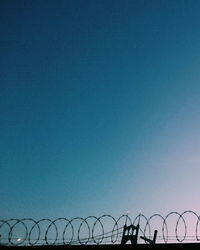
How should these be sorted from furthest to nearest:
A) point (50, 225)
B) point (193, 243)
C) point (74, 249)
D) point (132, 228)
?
point (132, 228) < point (50, 225) < point (74, 249) < point (193, 243)

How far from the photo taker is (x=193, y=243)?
1535cm

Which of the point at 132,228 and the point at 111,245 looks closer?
the point at 111,245

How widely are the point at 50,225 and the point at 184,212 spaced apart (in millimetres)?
7287

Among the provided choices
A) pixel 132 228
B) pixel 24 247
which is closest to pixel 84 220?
pixel 24 247

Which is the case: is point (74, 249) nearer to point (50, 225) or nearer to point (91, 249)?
point (91, 249)

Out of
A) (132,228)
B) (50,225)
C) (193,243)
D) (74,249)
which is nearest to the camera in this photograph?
(193,243)

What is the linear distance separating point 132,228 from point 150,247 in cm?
1258

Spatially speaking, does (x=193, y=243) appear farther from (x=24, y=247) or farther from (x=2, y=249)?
(x=2, y=249)

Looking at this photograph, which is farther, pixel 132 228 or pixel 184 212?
pixel 132 228

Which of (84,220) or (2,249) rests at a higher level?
Answer: (84,220)

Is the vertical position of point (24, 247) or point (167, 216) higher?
point (167, 216)

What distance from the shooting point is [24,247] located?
56.5ft

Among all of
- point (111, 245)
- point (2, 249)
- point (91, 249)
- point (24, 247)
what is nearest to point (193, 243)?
point (111, 245)

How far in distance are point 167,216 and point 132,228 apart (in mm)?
11209
